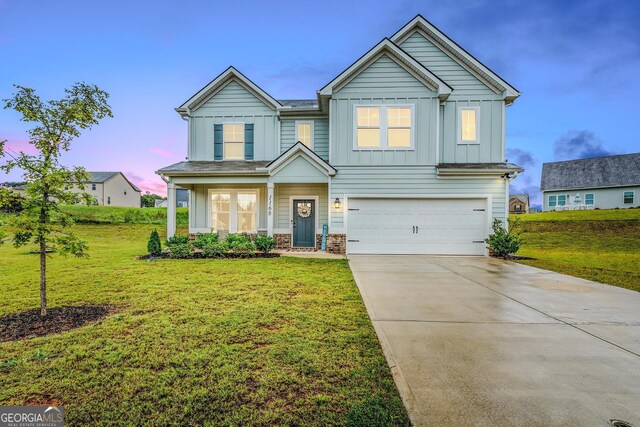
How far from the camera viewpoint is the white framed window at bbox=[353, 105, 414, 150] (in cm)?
1147

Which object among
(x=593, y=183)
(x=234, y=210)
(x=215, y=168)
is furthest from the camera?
(x=593, y=183)

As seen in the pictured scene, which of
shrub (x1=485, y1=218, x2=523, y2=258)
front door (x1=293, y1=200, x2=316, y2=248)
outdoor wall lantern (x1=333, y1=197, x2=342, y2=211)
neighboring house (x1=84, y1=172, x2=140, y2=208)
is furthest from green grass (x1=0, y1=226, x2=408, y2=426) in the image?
neighboring house (x1=84, y1=172, x2=140, y2=208)

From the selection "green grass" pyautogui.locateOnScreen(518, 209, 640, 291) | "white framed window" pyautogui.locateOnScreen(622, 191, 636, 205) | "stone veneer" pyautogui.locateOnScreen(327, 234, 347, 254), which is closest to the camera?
"green grass" pyautogui.locateOnScreen(518, 209, 640, 291)

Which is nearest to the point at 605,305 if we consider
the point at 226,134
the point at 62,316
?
the point at 62,316

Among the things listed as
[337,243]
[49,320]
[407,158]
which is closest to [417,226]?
[407,158]

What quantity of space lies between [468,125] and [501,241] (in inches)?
189

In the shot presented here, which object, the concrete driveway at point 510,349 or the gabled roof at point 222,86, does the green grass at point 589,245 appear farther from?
the gabled roof at point 222,86

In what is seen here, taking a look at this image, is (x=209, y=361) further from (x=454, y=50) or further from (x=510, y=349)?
(x=454, y=50)

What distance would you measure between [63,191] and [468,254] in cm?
1223

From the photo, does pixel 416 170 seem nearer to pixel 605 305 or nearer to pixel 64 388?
pixel 605 305

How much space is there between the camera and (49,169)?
4.29 m

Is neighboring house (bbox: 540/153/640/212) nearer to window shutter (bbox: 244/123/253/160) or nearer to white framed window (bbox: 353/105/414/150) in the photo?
white framed window (bbox: 353/105/414/150)

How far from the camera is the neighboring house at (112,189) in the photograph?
4062 cm

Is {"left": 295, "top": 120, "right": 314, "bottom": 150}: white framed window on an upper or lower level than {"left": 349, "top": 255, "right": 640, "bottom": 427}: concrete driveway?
upper
